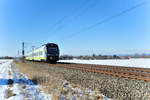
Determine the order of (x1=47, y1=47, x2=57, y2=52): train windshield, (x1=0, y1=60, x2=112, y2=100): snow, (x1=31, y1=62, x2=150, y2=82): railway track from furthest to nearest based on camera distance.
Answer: (x1=47, y1=47, x2=57, y2=52): train windshield < (x1=31, y1=62, x2=150, y2=82): railway track < (x1=0, y1=60, x2=112, y2=100): snow

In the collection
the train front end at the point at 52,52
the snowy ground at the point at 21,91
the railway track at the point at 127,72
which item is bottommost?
the snowy ground at the point at 21,91

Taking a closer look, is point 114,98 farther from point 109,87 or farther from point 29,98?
point 29,98

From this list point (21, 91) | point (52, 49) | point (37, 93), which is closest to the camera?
point (37, 93)

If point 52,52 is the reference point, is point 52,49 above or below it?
above

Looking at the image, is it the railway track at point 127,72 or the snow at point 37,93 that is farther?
the railway track at point 127,72

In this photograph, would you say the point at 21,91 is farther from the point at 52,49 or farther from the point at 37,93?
the point at 52,49

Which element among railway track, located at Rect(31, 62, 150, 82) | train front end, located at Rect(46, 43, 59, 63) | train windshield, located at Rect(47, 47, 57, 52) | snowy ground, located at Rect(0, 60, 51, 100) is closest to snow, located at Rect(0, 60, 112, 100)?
snowy ground, located at Rect(0, 60, 51, 100)

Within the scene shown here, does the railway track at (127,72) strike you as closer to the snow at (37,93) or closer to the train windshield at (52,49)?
the snow at (37,93)

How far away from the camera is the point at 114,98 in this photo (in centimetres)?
573

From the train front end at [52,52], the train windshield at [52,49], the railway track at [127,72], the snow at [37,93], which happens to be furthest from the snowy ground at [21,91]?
the train windshield at [52,49]

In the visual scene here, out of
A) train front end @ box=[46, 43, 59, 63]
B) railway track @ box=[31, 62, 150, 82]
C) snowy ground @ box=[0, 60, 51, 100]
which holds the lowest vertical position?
snowy ground @ box=[0, 60, 51, 100]

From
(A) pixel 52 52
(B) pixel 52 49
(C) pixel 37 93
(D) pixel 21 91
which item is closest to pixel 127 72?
(C) pixel 37 93

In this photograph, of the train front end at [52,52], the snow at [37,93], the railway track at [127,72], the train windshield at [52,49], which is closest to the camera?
the snow at [37,93]

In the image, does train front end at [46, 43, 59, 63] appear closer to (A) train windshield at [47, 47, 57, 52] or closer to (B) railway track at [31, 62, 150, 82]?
(A) train windshield at [47, 47, 57, 52]
